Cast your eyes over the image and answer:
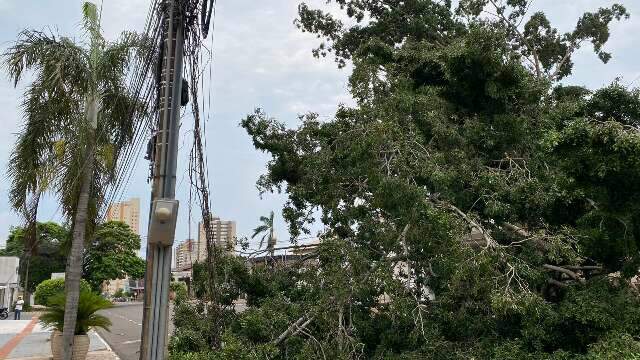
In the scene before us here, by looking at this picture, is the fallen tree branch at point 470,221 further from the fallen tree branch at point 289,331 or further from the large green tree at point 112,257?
the large green tree at point 112,257

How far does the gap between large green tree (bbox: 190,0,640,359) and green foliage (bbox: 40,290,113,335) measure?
6440mm

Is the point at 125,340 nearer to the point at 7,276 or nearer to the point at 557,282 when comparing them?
the point at 557,282

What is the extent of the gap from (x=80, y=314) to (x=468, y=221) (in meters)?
9.86

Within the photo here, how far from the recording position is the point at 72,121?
9.77 meters

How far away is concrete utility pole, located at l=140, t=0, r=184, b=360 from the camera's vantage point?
5477 millimetres

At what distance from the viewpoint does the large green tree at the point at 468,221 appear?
296 inches

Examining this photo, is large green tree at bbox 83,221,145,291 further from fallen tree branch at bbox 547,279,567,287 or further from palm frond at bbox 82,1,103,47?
fallen tree branch at bbox 547,279,567,287

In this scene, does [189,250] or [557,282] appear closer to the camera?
[189,250]

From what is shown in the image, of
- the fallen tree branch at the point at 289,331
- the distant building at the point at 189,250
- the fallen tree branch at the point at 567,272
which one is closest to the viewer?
the distant building at the point at 189,250

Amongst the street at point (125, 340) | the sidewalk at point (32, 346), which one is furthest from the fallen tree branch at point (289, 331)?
the street at point (125, 340)

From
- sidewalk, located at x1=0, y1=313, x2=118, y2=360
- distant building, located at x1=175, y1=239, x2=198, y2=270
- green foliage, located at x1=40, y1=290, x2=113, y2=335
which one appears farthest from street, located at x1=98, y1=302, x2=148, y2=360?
distant building, located at x1=175, y1=239, x2=198, y2=270

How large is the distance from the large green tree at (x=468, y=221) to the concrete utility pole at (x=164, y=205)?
202 cm

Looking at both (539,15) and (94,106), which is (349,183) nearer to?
(94,106)

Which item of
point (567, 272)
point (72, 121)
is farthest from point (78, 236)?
point (567, 272)
